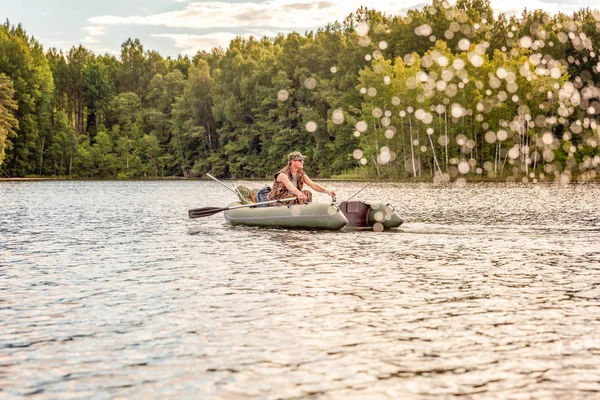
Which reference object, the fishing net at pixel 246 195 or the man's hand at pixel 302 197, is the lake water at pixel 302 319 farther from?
the fishing net at pixel 246 195

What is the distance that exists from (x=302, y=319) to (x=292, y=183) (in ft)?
38.0

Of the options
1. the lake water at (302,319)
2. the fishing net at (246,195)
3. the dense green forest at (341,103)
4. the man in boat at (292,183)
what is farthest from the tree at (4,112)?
the lake water at (302,319)

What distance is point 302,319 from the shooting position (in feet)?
27.6

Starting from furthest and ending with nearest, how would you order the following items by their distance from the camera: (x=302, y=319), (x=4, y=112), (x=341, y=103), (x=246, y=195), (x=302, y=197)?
(x=341, y=103)
(x=4, y=112)
(x=246, y=195)
(x=302, y=197)
(x=302, y=319)

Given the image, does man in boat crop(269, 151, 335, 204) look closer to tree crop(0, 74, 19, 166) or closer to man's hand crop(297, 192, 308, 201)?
man's hand crop(297, 192, 308, 201)

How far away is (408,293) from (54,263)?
6607 millimetres

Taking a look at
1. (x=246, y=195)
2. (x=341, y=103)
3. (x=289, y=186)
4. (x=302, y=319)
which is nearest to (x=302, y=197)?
(x=289, y=186)

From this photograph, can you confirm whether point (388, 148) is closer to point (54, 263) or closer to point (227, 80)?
point (227, 80)

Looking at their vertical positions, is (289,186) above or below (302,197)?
above

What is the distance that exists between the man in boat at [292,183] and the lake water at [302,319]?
283 cm

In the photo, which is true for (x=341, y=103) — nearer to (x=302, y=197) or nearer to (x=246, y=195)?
(x=246, y=195)

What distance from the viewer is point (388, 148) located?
7444 centimetres

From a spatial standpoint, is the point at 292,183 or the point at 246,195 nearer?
the point at 292,183

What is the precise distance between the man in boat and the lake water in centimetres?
283
